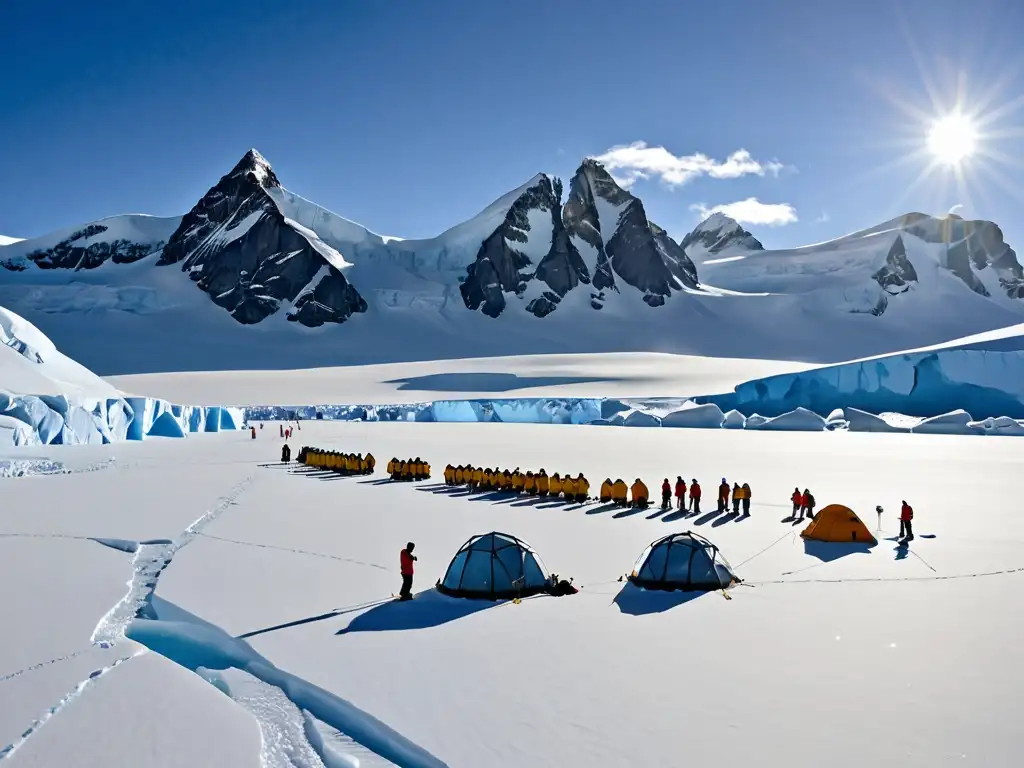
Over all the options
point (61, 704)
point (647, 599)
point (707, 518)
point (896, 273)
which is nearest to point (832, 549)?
point (707, 518)

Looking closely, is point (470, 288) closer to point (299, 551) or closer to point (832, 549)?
point (299, 551)

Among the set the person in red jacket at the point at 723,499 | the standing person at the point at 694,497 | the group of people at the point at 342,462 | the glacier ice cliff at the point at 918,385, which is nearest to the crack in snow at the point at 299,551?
the standing person at the point at 694,497

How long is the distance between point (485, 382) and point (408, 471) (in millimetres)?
62041

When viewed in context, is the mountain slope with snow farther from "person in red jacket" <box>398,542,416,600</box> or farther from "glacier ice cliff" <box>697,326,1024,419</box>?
"person in red jacket" <box>398,542,416,600</box>

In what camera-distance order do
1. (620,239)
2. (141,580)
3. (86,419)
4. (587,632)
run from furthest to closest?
(620,239) → (86,419) → (141,580) → (587,632)

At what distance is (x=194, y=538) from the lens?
16234 millimetres

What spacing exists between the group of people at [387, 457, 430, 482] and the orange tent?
48.4 ft

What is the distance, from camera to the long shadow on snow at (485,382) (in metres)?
86.6

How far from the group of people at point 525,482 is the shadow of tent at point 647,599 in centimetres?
982

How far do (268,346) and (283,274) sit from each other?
87.8 feet

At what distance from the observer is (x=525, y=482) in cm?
2323

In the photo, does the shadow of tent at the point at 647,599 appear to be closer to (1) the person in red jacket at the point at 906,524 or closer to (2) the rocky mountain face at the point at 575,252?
(1) the person in red jacket at the point at 906,524

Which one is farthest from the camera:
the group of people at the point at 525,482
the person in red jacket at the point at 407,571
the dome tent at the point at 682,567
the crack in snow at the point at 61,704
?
the group of people at the point at 525,482

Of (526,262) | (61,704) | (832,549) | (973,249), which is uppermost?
(973,249)
